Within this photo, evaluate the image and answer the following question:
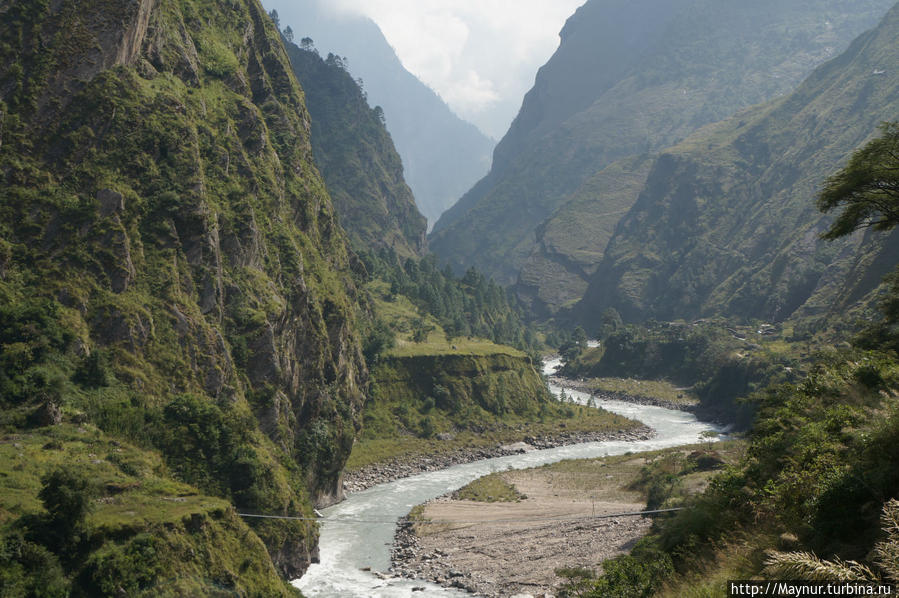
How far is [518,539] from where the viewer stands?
59375 millimetres

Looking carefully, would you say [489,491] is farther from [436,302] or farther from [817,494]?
[436,302]

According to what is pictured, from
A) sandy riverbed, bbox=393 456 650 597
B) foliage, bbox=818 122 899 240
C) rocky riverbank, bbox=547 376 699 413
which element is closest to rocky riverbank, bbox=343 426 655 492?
sandy riverbed, bbox=393 456 650 597

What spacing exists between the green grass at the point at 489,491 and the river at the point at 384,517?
3455 millimetres

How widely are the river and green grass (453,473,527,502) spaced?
11.3 ft

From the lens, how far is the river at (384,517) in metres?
51.0

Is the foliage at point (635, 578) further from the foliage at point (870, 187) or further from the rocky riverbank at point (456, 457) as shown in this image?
the rocky riverbank at point (456, 457)

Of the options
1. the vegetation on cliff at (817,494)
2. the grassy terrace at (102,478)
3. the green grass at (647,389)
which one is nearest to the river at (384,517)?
the grassy terrace at (102,478)

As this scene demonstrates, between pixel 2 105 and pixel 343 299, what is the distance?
2125 inches

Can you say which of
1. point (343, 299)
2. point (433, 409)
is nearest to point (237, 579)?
point (343, 299)

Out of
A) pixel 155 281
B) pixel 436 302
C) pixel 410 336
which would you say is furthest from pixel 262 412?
pixel 436 302

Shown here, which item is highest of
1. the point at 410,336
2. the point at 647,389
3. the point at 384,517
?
the point at 410,336

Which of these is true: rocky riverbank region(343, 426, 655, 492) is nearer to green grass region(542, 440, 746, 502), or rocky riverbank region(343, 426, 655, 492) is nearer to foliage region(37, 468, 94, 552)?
green grass region(542, 440, 746, 502)

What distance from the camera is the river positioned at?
5100 cm

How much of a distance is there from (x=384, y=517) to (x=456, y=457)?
34551mm
